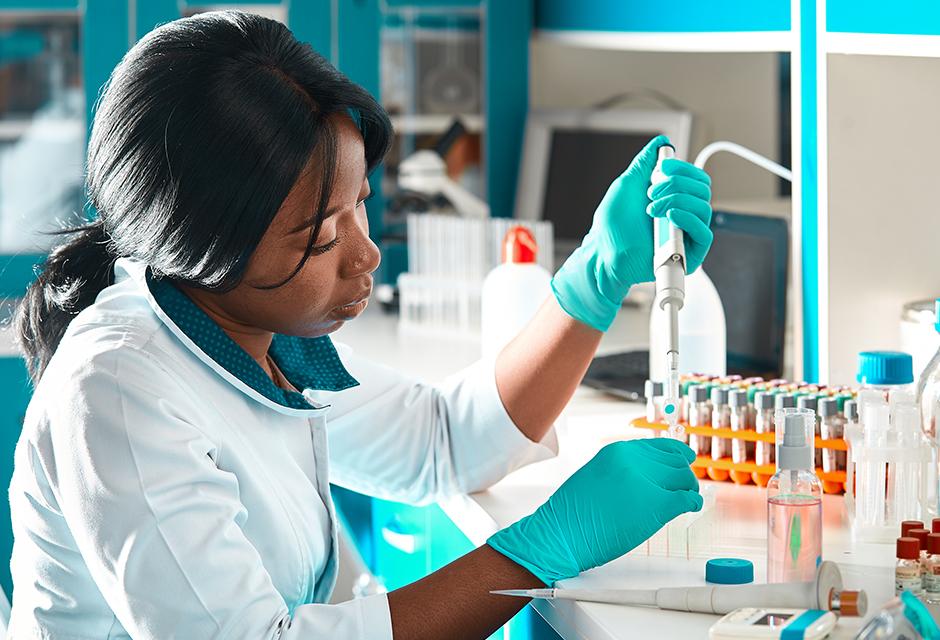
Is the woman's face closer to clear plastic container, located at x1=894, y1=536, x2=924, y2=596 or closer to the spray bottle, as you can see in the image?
the spray bottle

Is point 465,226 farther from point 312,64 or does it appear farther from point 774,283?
point 312,64

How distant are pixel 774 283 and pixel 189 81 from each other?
1.08 m

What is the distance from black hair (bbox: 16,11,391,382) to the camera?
114cm

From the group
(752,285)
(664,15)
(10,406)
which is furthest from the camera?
(10,406)

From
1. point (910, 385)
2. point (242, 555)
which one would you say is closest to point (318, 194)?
point (242, 555)

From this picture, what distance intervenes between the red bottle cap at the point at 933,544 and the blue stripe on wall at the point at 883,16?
66 cm

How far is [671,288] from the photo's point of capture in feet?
4.34

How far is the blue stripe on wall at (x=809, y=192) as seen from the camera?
1.65m

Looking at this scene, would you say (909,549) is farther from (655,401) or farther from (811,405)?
(655,401)

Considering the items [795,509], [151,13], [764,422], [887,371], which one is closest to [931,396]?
[887,371]

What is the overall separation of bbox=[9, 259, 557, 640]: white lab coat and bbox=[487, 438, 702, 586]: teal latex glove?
0.15 meters

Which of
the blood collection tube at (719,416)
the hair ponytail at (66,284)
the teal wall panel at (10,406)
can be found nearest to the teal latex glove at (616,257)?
the blood collection tube at (719,416)

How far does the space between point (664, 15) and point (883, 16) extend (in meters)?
0.62

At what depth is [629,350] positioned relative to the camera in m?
2.14
